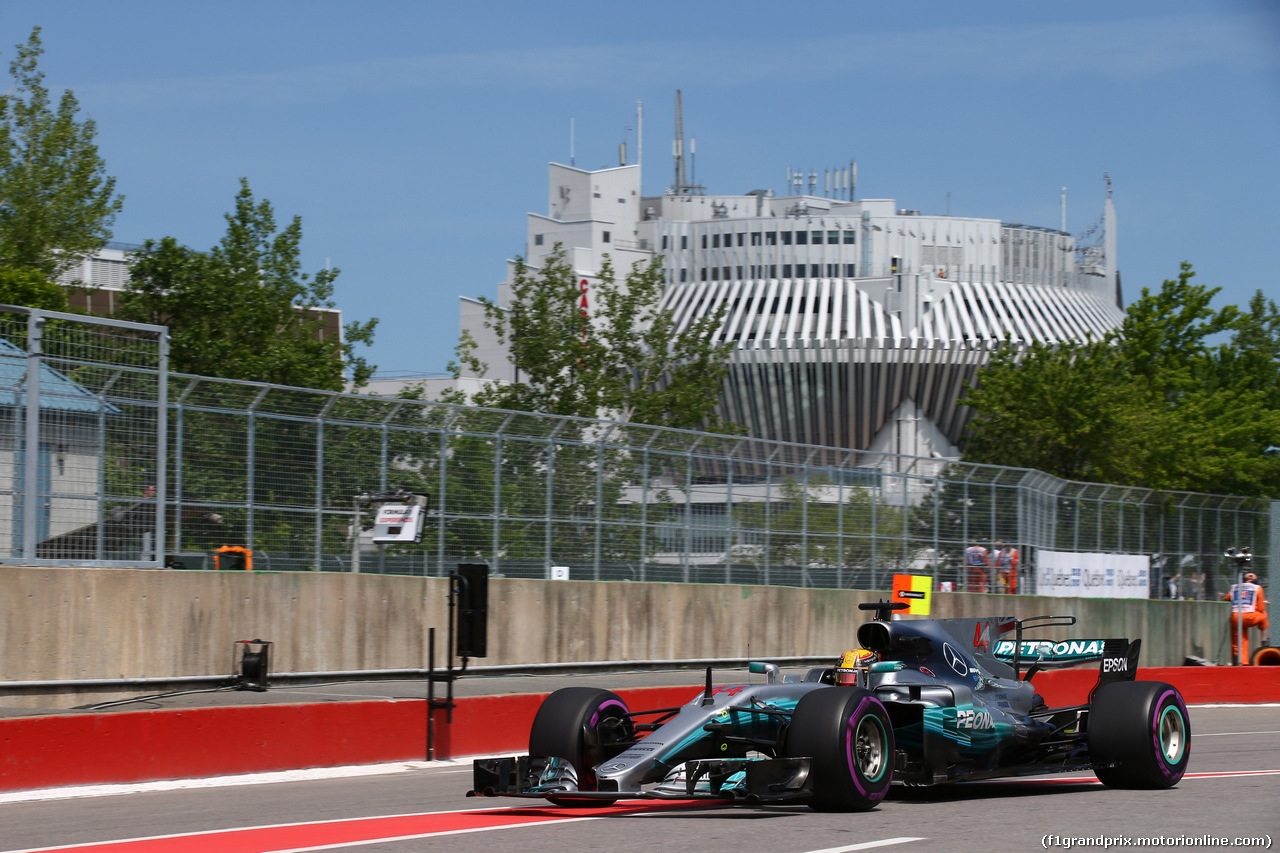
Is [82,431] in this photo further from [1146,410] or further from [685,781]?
[1146,410]

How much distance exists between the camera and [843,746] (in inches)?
353

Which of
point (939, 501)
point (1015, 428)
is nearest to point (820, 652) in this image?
Answer: point (939, 501)

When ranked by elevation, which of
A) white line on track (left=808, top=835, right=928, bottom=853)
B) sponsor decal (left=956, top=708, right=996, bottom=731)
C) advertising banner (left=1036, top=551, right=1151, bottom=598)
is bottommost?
white line on track (left=808, top=835, right=928, bottom=853)

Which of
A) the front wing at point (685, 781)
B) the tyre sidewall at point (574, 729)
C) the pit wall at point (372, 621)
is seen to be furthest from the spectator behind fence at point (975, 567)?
the front wing at point (685, 781)

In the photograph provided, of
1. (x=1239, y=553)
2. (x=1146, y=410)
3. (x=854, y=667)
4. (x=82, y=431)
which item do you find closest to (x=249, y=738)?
(x=82, y=431)

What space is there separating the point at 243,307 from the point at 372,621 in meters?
23.2

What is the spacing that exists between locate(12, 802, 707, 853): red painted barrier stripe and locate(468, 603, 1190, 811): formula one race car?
20 centimetres

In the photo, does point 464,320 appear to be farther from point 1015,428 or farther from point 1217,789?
point 1217,789

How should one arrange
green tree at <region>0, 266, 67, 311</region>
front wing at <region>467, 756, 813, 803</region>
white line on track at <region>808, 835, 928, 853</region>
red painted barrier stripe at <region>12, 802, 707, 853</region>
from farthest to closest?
green tree at <region>0, 266, 67, 311</region> → front wing at <region>467, 756, 813, 803</region> → red painted barrier stripe at <region>12, 802, 707, 853</region> → white line on track at <region>808, 835, 928, 853</region>

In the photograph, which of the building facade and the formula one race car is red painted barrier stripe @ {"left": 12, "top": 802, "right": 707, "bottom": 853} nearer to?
the formula one race car

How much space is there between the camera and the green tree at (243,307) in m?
37.5

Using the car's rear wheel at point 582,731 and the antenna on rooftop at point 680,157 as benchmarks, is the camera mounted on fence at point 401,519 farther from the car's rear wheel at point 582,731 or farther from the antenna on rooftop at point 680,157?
the antenna on rooftop at point 680,157

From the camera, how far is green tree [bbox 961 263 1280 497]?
1790 inches

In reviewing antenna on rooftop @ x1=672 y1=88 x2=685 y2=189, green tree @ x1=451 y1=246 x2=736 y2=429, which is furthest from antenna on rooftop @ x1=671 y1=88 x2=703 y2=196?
green tree @ x1=451 y1=246 x2=736 y2=429
